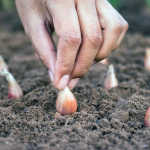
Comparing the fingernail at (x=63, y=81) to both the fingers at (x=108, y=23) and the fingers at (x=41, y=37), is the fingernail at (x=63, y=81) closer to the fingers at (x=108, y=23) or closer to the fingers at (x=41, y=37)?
the fingers at (x=41, y=37)

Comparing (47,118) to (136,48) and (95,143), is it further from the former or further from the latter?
(136,48)

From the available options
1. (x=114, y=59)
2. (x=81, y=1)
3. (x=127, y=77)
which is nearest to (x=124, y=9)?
(x=114, y=59)

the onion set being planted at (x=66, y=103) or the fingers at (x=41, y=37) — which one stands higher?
the fingers at (x=41, y=37)

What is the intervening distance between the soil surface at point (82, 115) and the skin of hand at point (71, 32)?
17 cm

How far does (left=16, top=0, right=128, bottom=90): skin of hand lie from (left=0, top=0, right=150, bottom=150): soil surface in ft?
0.55

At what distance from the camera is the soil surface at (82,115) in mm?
876

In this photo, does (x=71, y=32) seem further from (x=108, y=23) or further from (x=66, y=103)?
(x=66, y=103)

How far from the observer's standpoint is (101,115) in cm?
109

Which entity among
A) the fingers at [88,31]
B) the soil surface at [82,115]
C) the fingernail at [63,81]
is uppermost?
the fingers at [88,31]

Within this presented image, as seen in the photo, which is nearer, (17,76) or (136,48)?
(17,76)

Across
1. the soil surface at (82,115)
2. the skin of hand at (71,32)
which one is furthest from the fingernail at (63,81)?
the soil surface at (82,115)

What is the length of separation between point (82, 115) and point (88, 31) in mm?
380

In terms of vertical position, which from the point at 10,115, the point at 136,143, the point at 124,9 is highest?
the point at 124,9

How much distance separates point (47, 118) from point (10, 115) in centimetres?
17
